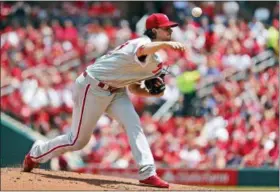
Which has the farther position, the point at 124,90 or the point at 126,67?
the point at 124,90

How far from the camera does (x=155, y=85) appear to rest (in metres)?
8.27

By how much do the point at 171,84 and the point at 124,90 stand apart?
903 cm

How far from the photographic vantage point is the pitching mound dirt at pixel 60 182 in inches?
302

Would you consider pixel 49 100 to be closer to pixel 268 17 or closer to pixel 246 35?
pixel 246 35

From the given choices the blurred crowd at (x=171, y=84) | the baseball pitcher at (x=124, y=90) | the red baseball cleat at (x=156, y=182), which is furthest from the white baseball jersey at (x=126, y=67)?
the blurred crowd at (x=171, y=84)

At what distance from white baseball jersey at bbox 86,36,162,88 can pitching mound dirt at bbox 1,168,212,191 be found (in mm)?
1022

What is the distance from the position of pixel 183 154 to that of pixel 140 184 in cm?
731

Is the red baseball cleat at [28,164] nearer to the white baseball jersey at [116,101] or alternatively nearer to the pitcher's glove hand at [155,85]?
the white baseball jersey at [116,101]

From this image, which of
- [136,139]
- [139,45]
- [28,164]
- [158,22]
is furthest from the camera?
[28,164]

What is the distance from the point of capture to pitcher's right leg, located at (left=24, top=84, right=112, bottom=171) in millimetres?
8125

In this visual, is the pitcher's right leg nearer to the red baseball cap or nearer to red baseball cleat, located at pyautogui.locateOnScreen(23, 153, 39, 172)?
red baseball cleat, located at pyautogui.locateOnScreen(23, 153, 39, 172)

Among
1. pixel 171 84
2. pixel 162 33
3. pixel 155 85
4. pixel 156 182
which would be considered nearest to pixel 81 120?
pixel 155 85

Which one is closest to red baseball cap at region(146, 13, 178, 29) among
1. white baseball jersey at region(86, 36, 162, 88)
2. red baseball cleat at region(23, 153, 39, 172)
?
white baseball jersey at region(86, 36, 162, 88)

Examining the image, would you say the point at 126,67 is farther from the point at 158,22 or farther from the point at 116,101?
the point at 158,22
